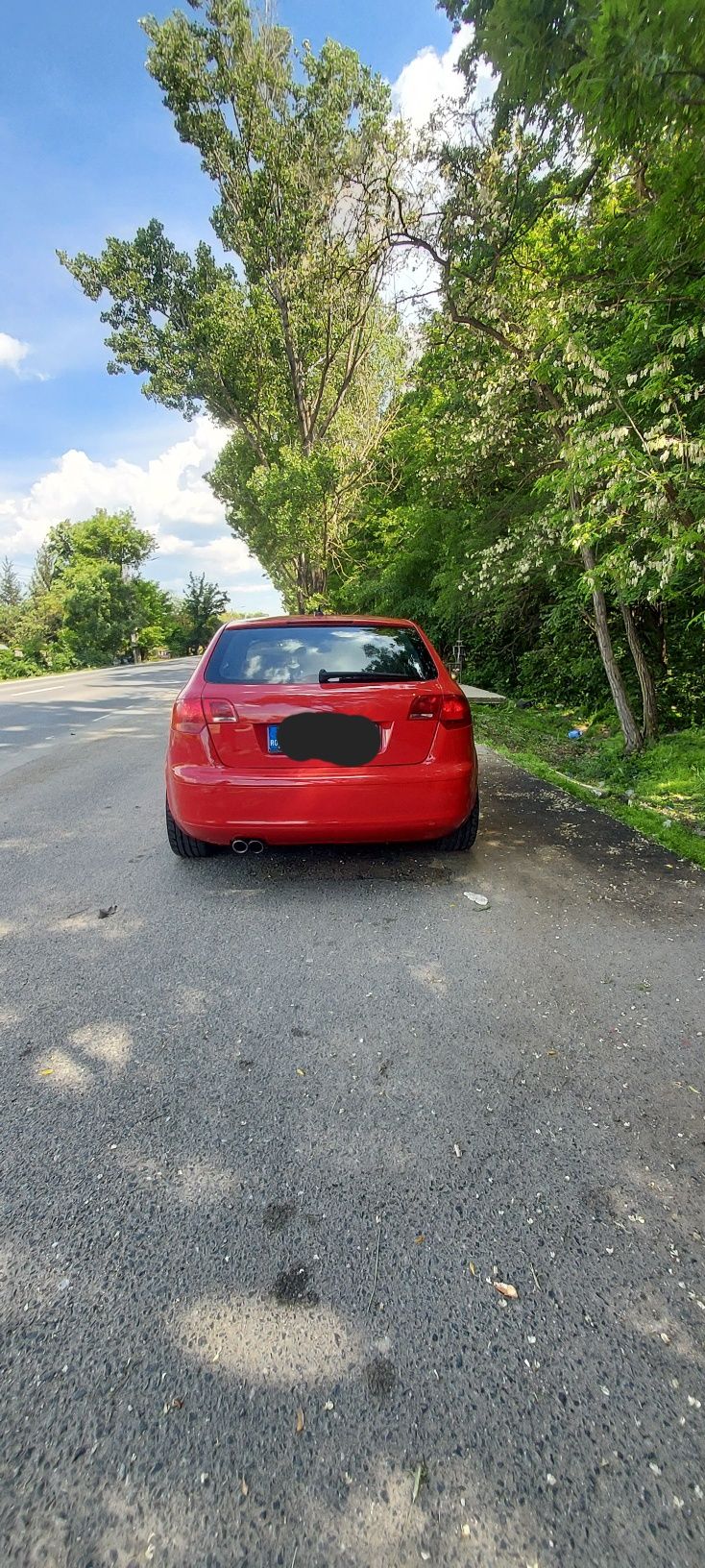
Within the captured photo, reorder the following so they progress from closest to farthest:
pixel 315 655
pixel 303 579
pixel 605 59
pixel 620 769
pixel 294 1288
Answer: pixel 294 1288, pixel 605 59, pixel 315 655, pixel 620 769, pixel 303 579

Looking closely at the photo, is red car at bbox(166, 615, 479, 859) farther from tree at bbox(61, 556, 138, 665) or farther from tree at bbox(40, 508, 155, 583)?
tree at bbox(40, 508, 155, 583)

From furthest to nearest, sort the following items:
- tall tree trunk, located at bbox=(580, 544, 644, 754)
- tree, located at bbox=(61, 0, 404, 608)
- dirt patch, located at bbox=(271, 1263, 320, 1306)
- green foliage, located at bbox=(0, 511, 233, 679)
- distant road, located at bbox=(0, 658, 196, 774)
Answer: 1. green foliage, located at bbox=(0, 511, 233, 679)
2. tree, located at bbox=(61, 0, 404, 608)
3. distant road, located at bbox=(0, 658, 196, 774)
4. tall tree trunk, located at bbox=(580, 544, 644, 754)
5. dirt patch, located at bbox=(271, 1263, 320, 1306)

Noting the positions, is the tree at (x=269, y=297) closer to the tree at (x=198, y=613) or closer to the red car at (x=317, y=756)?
the red car at (x=317, y=756)

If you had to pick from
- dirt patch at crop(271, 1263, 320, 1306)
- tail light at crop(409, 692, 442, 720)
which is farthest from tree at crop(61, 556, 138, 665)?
dirt patch at crop(271, 1263, 320, 1306)

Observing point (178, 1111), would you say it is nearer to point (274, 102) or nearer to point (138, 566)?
point (274, 102)

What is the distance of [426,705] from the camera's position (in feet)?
10.3

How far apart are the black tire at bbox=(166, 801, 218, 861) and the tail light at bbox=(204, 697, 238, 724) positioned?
0.72 m

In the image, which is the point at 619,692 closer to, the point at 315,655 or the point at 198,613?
the point at 315,655

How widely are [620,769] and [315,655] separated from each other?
3.91 m

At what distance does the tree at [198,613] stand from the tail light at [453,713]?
71243 millimetres

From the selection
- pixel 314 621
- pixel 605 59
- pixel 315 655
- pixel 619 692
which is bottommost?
pixel 619 692

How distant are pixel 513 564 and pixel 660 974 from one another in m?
5.84

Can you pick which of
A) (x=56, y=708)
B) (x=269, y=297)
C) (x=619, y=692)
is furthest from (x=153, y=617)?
(x=619, y=692)

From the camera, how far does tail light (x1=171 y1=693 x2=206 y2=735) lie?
122 inches
